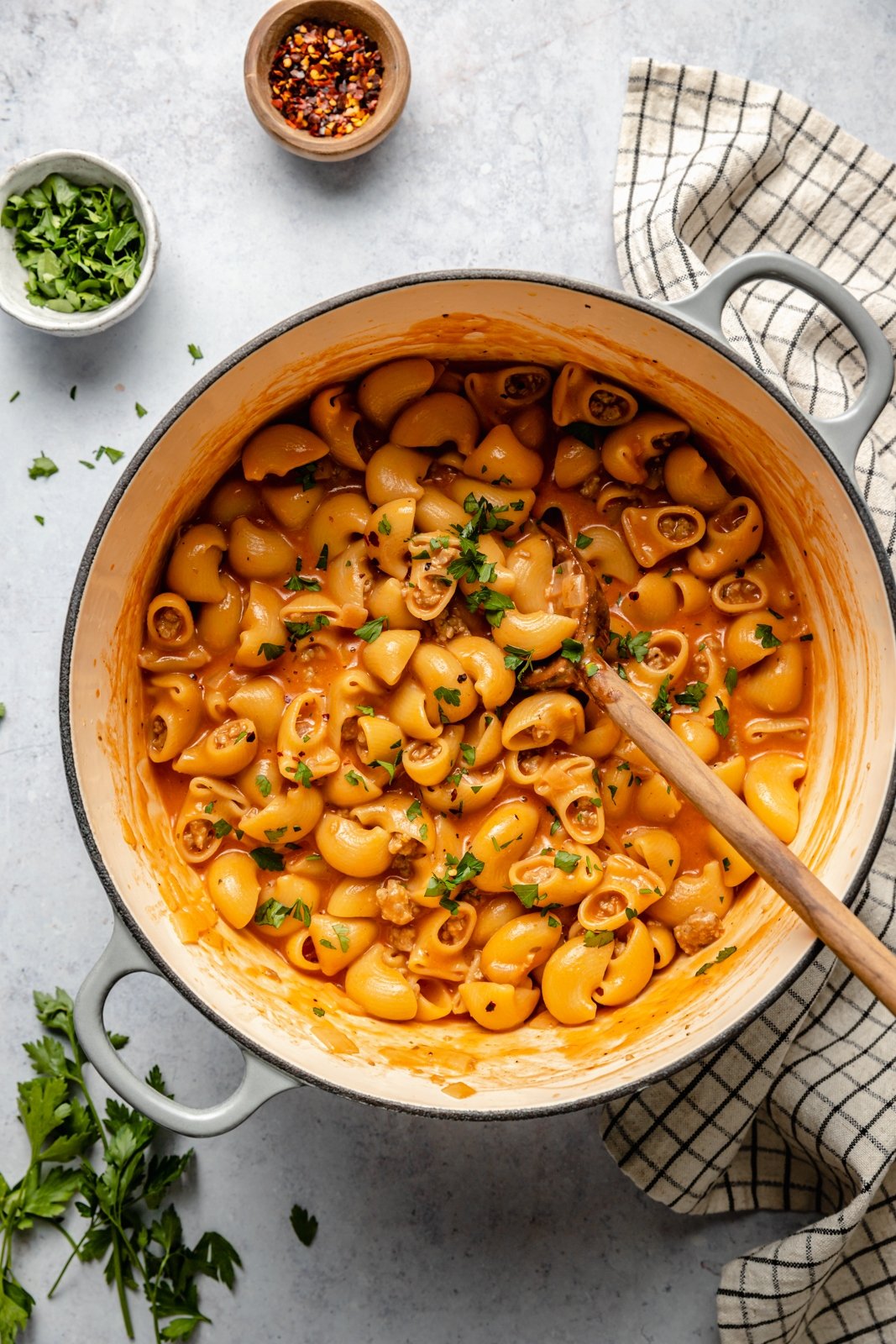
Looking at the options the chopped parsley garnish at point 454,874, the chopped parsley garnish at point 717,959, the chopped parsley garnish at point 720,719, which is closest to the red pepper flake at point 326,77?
the chopped parsley garnish at point 720,719

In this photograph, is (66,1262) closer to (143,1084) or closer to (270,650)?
(143,1084)

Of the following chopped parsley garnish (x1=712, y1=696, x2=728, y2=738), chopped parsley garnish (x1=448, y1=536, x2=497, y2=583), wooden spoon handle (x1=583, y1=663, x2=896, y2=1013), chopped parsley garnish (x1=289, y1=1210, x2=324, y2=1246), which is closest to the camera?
wooden spoon handle (x1=583, y1=663, x2=896, y2=1013)

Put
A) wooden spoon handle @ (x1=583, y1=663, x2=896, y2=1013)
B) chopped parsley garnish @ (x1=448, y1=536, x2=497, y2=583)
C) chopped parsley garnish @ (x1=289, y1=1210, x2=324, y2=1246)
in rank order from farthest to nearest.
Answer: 1. chopped parsley garnish @ (x1=289, y1=1210, x2=324, y2=1246)
2. chopped parsley garnish @ (x1=448, y1=536, x2=497, y2=583)
3. wooden spoon handle @ (x1=583, y1=663, x2=896, y2=1013)

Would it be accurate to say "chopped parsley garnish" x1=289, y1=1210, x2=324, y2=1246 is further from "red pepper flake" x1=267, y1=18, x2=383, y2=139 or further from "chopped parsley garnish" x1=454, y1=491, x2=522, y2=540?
"red pepper flake" x1=267, y1=18, x2=383, y2=139

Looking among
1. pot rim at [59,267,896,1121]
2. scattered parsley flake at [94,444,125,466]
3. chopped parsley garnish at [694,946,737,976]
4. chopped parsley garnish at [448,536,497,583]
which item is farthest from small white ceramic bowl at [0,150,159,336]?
chopped parsley garnish at [694,946,737,976]

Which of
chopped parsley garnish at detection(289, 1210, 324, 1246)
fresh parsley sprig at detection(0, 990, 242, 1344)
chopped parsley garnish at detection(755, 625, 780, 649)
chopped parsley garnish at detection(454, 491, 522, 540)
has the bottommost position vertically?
fresh parsley sprig at detection(0, 990, 242, 1344)

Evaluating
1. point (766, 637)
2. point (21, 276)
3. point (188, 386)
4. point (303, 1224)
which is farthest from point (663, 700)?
point (21, 276)

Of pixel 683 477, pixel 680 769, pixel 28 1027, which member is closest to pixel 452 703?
pixel 680 769
